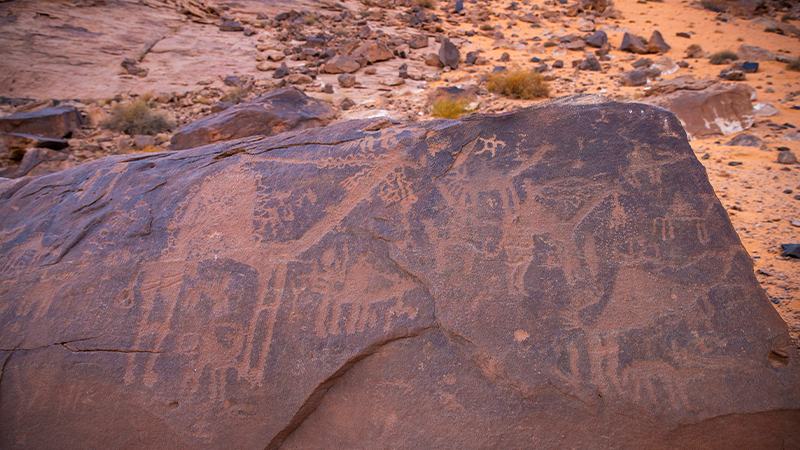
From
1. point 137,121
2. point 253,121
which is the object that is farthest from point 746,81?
point 137,121

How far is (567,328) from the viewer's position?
5.48 feet

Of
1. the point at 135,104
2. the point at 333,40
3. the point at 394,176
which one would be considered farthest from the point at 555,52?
the point at 394,176

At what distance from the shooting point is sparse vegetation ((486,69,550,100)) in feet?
20.0

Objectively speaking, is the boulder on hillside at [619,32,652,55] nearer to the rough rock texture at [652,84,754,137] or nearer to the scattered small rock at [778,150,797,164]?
the rough rock texture at [652,84,754,137]

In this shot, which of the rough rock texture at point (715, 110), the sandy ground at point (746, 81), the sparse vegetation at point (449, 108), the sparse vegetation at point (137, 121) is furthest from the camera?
the sparse vegetation at point (137, 121)

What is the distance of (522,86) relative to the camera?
6133mm

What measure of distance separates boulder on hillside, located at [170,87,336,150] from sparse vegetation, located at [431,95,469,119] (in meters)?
1.22

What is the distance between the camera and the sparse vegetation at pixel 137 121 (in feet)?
19.3

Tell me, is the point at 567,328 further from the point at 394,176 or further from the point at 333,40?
the point at 333,40

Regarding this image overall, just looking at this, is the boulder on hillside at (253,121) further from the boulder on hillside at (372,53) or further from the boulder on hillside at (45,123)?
the boulder on hillside at (372,53)

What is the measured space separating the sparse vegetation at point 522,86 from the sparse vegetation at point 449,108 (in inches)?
30.0

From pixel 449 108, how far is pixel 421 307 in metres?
4.15

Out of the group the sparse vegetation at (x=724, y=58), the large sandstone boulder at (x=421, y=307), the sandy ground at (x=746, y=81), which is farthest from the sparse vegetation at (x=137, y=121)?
the sparse vegetation at (x=724, y=58)

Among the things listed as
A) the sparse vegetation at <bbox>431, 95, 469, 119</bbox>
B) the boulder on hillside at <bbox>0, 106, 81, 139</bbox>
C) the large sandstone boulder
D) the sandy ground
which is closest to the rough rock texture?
the sandy ground
